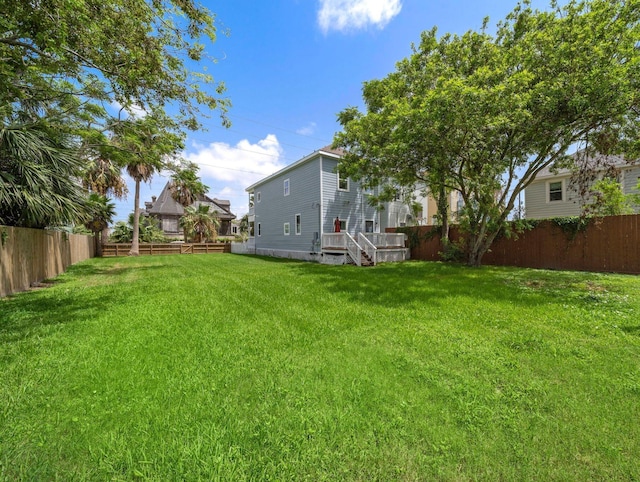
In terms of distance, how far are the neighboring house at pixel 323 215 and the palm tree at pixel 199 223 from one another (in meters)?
7.78

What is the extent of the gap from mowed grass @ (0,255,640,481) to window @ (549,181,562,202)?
14.2m

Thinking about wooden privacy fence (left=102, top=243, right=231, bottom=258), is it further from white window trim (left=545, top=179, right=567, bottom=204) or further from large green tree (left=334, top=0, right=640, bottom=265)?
white window trim (left=545, top=179, right=567, bottom=204)

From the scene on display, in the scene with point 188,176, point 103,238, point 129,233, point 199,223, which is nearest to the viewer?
point 188,176

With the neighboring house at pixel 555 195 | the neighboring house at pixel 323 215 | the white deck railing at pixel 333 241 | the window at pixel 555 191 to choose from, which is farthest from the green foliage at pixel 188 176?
the window at pixel 555 191

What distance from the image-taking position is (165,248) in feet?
73.7

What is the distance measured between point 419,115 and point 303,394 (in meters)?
8.20

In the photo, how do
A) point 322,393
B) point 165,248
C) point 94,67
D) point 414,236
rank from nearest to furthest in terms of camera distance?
point 322,393 < point 94,67 < point 414,236 < point 165,248

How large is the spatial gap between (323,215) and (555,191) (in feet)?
44.4

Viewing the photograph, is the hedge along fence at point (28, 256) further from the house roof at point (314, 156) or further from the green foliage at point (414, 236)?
the green foliage at point (414, 236)

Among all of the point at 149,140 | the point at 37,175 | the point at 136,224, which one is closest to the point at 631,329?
the point at 149,140

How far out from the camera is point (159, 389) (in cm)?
256

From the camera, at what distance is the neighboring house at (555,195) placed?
1432cm

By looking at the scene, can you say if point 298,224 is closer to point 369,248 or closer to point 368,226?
point 368,226

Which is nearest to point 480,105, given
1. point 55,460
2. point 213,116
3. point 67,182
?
point 213,116
